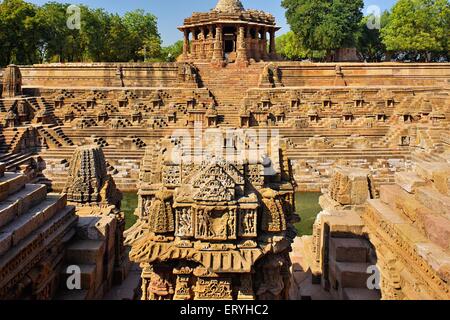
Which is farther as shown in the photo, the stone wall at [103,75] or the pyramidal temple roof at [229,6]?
the pyramidal temple roof at [229,6]

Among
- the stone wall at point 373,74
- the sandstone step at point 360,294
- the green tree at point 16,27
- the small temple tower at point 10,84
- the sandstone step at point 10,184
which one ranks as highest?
the green tree at point 16,27

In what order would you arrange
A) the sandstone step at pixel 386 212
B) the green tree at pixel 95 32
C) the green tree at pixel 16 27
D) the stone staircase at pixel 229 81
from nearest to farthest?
the sandstone step at pixel 386 212, the stone staircase at pixel 229 81, the green tree at pixel 16 27, the green tree at pixel 95 32

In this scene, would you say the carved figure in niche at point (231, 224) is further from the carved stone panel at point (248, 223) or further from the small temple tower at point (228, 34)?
the small temple tower at point (228, 34)

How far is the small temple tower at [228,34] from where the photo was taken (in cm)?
3038

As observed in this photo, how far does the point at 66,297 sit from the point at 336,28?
3339 centimetres

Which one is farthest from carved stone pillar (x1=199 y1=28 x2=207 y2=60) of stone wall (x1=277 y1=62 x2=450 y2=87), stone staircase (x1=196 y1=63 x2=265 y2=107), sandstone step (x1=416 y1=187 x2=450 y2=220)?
sandstone step (x1=416 y1=187 x2=450 y2=220)

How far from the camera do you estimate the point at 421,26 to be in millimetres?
35344

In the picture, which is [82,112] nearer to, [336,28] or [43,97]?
[43,97]

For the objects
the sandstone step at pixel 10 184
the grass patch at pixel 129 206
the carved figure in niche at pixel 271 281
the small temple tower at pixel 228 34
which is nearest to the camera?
the carved figure in niche at pixel 271 281

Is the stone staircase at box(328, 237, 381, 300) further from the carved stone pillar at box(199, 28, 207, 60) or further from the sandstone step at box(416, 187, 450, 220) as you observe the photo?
the carved stone pillar at box(199, 28, 207, 60)

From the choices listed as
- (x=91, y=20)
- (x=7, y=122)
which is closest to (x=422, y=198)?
(x=7, y=122)

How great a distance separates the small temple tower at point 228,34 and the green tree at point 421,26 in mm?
11212

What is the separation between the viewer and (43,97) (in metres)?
24.3

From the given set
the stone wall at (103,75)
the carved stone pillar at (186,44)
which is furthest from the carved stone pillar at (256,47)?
the stone wall at (103,75)
